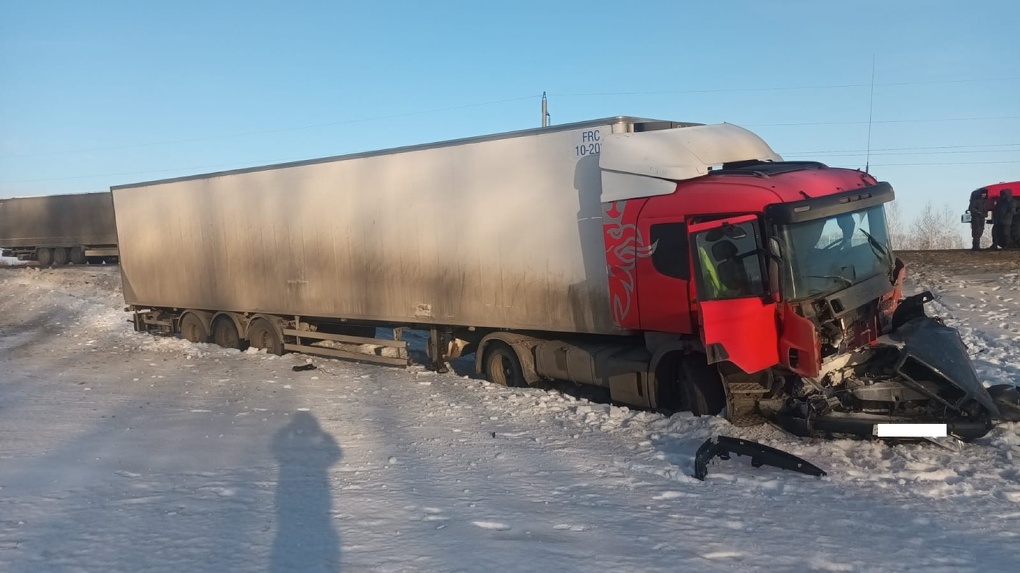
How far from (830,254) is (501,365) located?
A: 5.45 meters

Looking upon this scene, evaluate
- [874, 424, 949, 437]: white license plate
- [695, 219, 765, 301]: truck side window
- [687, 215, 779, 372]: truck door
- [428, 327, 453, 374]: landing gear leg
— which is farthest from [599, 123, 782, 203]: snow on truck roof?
[428, 327, 453, 374]: landing gear leg

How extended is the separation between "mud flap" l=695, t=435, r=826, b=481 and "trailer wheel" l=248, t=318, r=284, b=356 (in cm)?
1069

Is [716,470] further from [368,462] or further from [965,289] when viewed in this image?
[965,289]

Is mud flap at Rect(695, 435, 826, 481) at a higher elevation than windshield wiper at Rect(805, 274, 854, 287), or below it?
below

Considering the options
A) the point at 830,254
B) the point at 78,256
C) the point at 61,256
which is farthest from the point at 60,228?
the point at 830,254

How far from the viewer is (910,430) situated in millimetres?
6863

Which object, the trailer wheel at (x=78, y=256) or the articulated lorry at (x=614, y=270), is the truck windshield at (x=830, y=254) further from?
the trailer wheel at (x=78, y=256)

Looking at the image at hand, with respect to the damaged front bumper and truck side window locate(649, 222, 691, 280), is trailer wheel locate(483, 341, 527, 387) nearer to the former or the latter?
truck side window locate(649, 222, 691, 280)

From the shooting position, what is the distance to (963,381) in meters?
7.09

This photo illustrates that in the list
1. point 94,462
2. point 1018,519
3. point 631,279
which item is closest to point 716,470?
point 1018,519

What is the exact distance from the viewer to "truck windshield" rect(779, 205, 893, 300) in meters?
7.52

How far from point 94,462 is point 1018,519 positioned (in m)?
7.68

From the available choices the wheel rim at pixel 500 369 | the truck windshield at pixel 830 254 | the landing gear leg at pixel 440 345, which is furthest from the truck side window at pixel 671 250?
the landing gear leg at pixel 440 345

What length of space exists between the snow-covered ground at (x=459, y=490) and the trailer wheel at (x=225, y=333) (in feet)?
17.4
